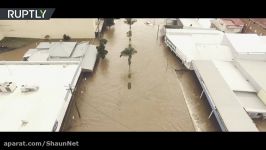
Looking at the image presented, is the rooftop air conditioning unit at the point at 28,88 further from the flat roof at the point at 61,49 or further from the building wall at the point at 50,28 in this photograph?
the building wall at the point at 50,28

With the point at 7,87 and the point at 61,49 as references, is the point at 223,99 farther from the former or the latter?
the point at 7,87

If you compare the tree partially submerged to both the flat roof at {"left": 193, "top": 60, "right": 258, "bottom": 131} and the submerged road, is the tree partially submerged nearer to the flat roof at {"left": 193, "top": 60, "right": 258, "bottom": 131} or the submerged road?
the submerged road

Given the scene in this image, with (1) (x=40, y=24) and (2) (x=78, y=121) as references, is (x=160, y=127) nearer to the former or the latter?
(2) (x=78, y=121)

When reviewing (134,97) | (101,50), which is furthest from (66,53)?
(134,97)

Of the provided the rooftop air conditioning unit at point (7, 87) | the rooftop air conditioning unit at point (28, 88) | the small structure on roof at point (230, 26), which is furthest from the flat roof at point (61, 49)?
the small structure on roof at point (230, 26)

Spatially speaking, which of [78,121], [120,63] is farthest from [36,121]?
[120,63]
